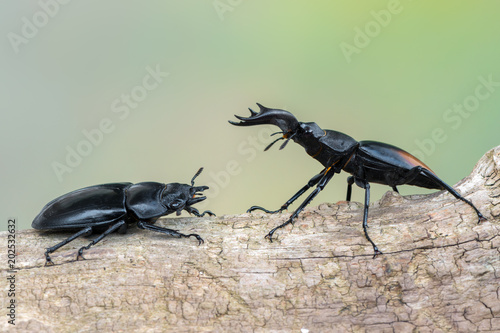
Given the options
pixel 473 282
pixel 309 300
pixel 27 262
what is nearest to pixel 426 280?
pixel 473 282

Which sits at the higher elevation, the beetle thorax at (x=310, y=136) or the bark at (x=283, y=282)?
the beetle thorax at (x=310, y=136)

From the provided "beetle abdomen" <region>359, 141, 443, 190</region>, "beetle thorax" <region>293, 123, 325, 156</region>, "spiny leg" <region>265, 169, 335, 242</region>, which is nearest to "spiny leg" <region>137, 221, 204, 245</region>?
"spiny leg" <region>265, 169, 335, 242</region>

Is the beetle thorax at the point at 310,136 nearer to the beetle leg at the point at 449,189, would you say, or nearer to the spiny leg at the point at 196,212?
the beetle leg at the point at 449,189

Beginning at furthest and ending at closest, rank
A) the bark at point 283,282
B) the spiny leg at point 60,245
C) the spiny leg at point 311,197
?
1. the spiny leg at point 311,197
2. the spiny leg at point 60,245
3. the bark at point 283,282

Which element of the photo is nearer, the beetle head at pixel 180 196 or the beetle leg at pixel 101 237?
the beetle leg at pixel 101 237

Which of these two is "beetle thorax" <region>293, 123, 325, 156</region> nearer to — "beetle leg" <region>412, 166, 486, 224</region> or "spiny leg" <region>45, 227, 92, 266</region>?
"beetle leg" <region>412, 166, 486, 224</region>

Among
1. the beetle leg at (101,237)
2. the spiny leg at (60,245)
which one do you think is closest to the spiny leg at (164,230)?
the beetle leg at (101,237)
